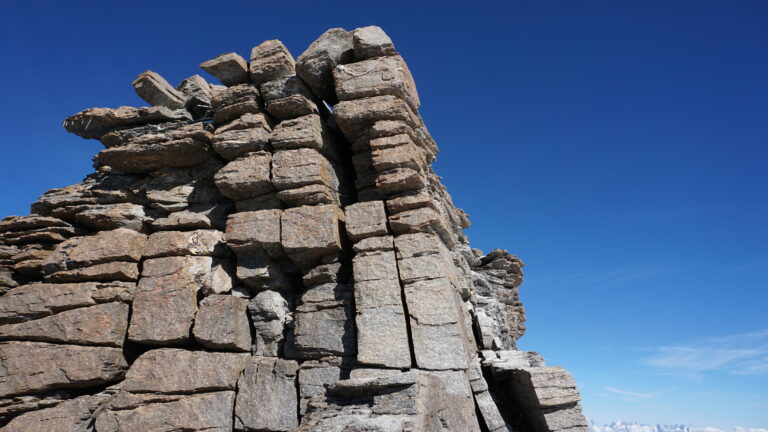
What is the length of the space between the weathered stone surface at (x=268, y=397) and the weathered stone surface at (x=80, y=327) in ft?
11.7

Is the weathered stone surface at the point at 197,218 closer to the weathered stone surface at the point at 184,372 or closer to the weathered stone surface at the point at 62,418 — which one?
the weathered stone surface at the point at 184,372

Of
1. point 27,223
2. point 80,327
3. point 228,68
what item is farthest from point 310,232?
point 27,223

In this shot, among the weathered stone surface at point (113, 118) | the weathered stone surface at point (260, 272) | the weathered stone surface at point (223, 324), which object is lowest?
the weathered stone surface at point (223, 324)

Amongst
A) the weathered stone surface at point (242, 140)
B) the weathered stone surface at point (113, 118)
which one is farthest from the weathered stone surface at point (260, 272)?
the weathered stone surface at point (113, 118)

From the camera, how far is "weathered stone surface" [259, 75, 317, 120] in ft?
39.7

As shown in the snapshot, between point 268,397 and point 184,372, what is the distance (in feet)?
6.88

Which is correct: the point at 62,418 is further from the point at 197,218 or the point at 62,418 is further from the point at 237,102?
the point at 237,102

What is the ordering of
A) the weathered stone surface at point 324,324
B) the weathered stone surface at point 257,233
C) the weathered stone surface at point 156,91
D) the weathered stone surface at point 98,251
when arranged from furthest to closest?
the weathered stone surface at point 156,91, the weathered stone surface at point 98,251, the weathered stone surface at point 257,233, the weathered stone surface at point 324,324

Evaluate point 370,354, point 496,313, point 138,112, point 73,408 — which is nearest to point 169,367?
point 73,408

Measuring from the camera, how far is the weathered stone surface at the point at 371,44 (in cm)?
1201

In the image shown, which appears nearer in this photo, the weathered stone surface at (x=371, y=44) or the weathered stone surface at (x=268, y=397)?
the weathered stone surface at (x=268, y=397)

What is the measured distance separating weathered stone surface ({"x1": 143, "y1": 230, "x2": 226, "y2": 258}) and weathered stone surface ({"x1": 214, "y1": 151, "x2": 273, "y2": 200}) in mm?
1229

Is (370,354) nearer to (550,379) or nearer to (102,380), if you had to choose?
(550,379)

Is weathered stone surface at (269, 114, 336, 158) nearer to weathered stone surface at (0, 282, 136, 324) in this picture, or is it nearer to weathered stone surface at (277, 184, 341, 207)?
weathered stone surface at (277, 184, 341, 207)
